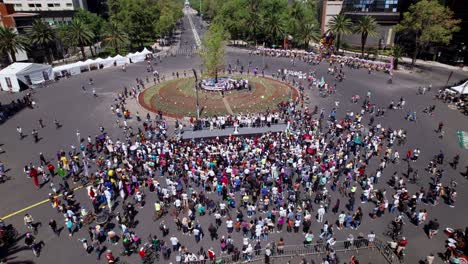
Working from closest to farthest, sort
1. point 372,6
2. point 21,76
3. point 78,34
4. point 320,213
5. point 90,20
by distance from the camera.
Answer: point 320,213 < point 21,76 < point 78,34 < point 372,6 < point 90,20

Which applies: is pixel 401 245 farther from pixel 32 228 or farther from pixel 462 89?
pixel 462 89

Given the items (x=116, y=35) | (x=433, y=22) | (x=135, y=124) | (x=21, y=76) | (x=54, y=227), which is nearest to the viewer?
(x=54, y=227)

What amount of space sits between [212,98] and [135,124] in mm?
11962

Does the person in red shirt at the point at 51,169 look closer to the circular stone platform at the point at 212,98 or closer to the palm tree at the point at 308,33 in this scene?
the circular stone platform at the point at 212,98

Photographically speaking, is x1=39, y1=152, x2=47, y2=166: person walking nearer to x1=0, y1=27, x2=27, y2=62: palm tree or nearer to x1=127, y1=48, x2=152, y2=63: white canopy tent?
x1=0, y1=27, x2=27, y2=62: palm tree

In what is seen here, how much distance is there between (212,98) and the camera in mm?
45219

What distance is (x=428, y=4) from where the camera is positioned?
184 feet

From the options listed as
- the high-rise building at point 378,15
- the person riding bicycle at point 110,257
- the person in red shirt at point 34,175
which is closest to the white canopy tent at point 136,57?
the person in red shirt at point 34,175

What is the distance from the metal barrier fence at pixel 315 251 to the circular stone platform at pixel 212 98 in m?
23.5

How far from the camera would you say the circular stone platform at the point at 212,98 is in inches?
1627

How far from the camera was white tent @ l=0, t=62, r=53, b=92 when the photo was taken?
48.8 metres

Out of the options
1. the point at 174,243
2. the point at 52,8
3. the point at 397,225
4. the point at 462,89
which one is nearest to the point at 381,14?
the point at 462,89

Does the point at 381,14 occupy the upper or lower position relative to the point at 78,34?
upper

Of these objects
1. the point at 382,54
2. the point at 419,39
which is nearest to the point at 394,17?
the point at 382,54
